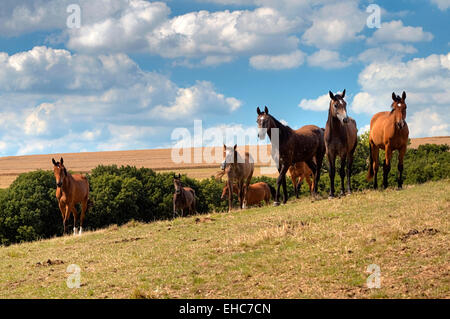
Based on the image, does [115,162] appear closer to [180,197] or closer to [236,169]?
[180,197]

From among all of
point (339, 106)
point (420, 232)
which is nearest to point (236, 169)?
point (339, 106)

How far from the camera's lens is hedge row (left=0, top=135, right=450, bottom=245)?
1455 inches

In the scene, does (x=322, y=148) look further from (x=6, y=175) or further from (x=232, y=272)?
(x=6, y=175)

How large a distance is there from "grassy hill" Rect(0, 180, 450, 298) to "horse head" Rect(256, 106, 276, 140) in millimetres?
3651

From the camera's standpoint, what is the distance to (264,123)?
19.0 metres

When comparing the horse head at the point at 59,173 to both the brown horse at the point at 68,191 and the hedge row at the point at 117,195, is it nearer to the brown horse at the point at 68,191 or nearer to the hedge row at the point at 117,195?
the brown horse at the point at 68,191

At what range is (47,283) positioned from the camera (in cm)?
1090

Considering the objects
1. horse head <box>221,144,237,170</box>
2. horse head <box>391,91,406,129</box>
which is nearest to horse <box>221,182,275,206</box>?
horse head <box>221,144,237,170</box>

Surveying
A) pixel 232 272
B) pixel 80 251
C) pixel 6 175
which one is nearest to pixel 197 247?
pixel 232 272

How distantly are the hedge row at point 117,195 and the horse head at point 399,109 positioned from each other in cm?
1793

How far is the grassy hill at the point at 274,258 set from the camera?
334 inches

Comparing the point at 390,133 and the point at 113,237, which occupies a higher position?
the point at 390,133

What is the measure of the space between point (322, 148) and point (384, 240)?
37.3ft

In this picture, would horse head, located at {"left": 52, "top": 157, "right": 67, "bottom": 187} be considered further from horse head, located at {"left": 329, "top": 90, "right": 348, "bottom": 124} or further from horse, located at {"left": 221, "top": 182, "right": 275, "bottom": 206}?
horse, located at {"left": 221, "top": 182, "right": 275, "bottom": 206}
